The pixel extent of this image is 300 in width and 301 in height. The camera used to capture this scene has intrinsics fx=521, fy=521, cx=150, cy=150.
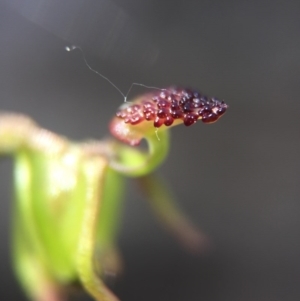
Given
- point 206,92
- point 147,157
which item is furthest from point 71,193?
point 206,92

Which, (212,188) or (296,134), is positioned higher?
(296,134)

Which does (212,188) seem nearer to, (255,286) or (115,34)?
(255,286)

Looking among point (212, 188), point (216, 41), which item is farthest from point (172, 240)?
point (216, 41)

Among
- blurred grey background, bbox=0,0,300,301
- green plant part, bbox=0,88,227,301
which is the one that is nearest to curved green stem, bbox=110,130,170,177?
green plant part, bbox=0,88,227,301

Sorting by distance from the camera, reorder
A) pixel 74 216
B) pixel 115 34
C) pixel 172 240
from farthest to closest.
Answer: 1. pixel 172 240
2. pixel 115 34
3. pixel 74 216

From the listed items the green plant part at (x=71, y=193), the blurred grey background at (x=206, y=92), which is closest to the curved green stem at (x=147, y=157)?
the green plant part at (x=71, y=193)

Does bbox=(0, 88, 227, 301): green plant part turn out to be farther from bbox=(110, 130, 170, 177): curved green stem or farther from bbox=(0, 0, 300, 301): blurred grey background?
bbox=(0, 0, 300, 301): blurred grey background

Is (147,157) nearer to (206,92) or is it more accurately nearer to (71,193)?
(71,193)
